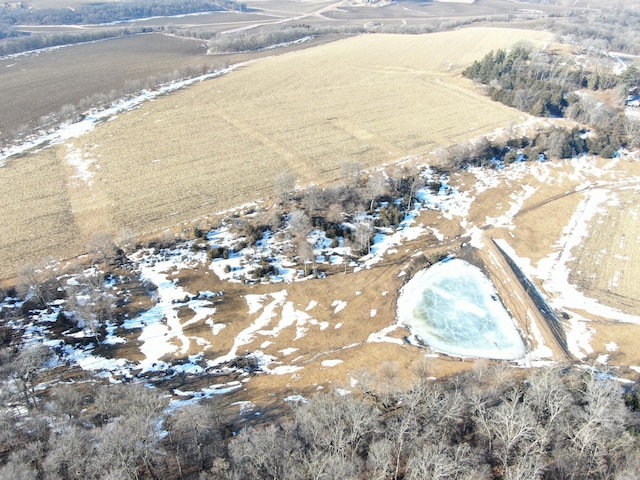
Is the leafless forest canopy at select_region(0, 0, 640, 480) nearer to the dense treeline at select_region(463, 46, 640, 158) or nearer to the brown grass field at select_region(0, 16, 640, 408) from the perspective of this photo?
the brown grass field at select_region(0, 16, 640, 408)

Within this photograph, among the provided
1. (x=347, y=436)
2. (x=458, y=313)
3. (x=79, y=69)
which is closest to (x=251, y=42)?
(x=79, y=69)

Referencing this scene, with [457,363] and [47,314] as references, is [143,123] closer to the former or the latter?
[47,314]

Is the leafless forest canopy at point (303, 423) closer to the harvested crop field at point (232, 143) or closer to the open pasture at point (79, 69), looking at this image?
the harvested crop field at point (232, 143)

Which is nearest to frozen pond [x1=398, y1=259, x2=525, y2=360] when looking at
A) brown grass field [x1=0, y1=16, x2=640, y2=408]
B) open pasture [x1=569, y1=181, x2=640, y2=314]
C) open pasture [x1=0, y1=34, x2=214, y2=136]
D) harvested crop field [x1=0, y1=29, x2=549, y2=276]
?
brown grass field [x1=0, y1=16, x2=640, y2=408]

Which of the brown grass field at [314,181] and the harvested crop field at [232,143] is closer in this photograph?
the brown grass field at [314,181]

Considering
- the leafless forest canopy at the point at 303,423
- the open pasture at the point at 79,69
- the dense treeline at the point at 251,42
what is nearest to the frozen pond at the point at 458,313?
the leafless forest canopy at the point at 303,423

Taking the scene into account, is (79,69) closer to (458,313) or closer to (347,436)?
(458,313)
